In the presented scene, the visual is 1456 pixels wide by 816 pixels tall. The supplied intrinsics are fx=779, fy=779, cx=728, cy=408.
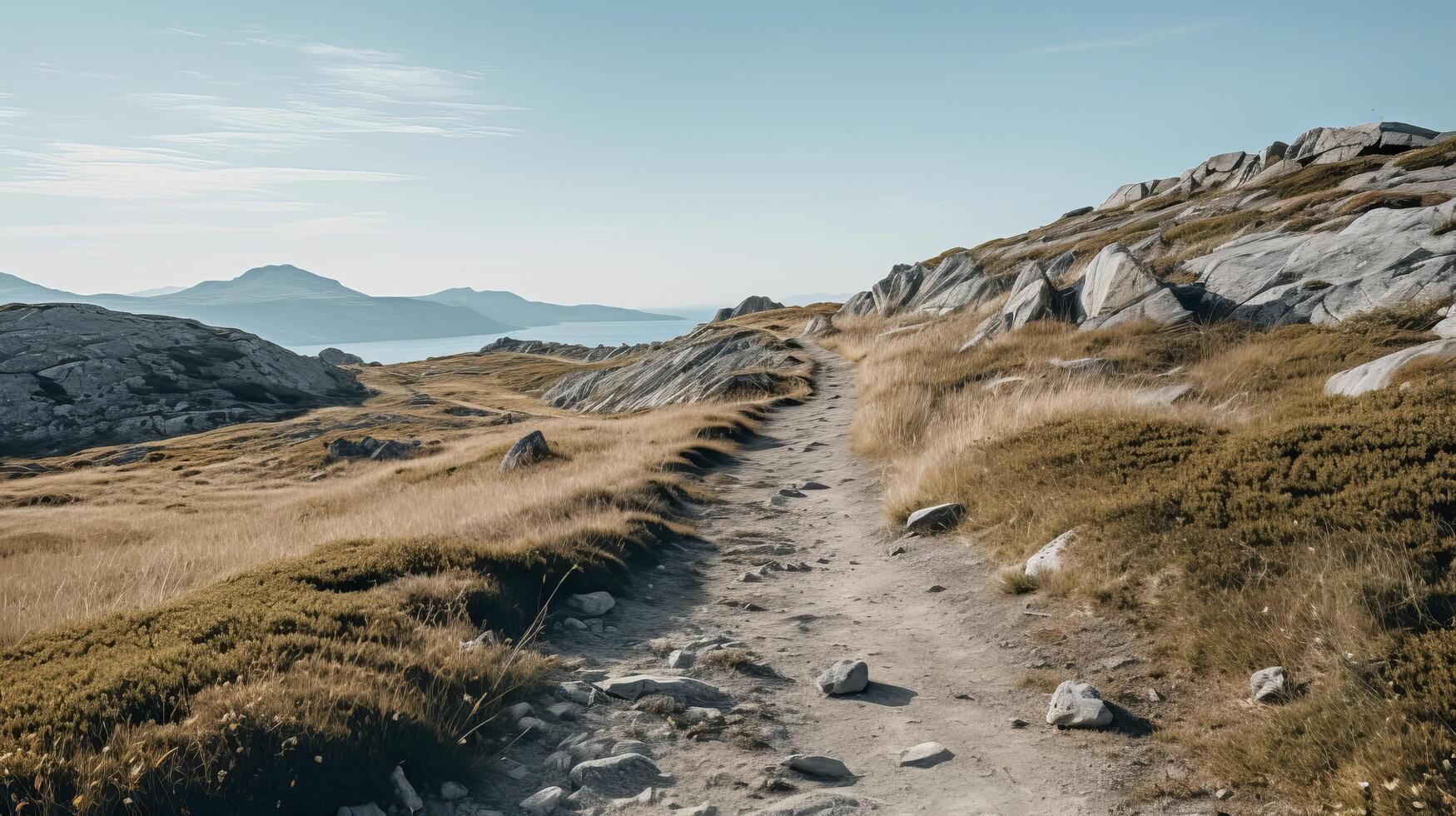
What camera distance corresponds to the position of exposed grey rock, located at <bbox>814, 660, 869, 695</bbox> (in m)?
7.37

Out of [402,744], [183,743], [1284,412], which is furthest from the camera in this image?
[1284,412]

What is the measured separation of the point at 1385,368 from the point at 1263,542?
359 inches

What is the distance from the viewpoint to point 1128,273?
26.2 m

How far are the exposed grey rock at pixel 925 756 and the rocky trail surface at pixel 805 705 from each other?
2cm

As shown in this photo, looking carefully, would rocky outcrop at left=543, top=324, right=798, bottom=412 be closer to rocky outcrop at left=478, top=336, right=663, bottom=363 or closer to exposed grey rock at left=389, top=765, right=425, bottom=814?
exposed grey rock at left=389, top=765, right=425, bottom=814

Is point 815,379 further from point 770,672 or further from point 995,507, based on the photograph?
point 770,672

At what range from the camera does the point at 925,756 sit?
6.01 meters

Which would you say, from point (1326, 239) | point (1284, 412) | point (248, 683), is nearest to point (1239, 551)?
point (1284, 412)

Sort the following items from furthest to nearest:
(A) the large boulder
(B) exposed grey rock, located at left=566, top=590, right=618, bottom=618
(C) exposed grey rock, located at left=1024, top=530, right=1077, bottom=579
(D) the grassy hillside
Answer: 1. (A) the large boulder
2. (B) exposed grey rock, located at left=566, top=590, right=618, bottom=618
3. (C) exposed grey rock, located at left=1024, top=530, right=1077, bottom=579
4. (D) the grassy hillside

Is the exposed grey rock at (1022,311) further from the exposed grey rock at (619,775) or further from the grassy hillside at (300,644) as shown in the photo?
the exposed grey rock at (619,775)

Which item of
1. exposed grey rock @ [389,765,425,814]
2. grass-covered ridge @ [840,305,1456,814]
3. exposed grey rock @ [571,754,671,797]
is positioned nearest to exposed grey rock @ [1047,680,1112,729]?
grass-covered ridge @ [840,305,1456,814]

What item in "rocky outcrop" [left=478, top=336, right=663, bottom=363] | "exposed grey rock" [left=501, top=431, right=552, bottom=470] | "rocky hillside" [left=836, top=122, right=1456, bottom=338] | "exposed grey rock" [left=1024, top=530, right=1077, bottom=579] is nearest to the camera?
"exposed grey rock" [left=1024, top=530, right=1077, bottom=579]

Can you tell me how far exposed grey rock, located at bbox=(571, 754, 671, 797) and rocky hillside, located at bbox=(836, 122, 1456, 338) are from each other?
22572 mm

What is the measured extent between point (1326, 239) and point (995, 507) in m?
22.0
